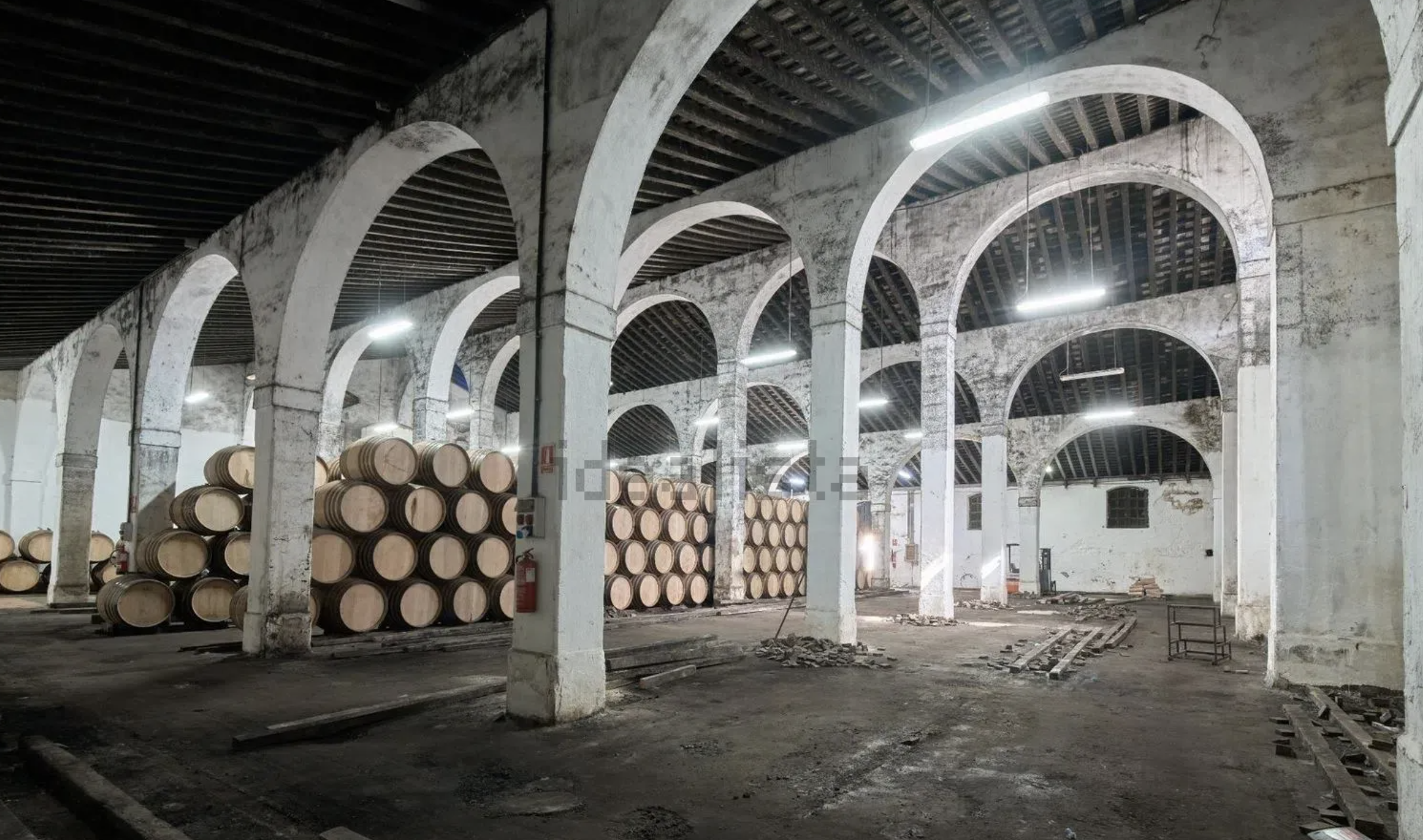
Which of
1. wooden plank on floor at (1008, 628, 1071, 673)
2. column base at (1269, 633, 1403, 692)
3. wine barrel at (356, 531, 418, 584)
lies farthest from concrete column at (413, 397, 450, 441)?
column base at (1269, 633, 1403, 692)

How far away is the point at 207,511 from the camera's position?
396 inches

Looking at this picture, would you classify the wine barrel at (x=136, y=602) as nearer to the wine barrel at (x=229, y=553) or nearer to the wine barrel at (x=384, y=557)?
the wine barrel at (x=229, y=553)

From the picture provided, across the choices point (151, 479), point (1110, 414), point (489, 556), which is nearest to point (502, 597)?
point (489, 556)

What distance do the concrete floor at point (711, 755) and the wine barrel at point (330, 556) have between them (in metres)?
1.43

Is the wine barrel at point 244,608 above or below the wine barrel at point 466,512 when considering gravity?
below

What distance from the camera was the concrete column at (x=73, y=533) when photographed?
45.4 feet

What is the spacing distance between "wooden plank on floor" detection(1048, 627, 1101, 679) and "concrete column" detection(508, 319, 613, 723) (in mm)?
4488

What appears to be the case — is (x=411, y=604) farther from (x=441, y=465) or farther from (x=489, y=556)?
(x=441, y=465)

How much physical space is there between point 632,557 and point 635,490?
113 cm

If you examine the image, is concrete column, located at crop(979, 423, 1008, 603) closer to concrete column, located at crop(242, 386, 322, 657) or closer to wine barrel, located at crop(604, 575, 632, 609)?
wine barrel, located at crop(604, 575, 632, 609)

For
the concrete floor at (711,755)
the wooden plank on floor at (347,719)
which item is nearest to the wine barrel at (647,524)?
the concrete floor at (711,755)

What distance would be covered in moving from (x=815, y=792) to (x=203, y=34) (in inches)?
287

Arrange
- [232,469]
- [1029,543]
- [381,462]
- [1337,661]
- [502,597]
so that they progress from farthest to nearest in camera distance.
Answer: [1029,543] < [502,597] < [232,469] < [381,462] < [1337,661]

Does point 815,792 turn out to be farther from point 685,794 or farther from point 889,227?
point 889,227
